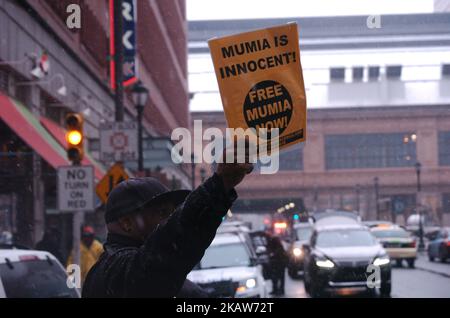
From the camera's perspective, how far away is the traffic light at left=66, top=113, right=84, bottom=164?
1130 cm

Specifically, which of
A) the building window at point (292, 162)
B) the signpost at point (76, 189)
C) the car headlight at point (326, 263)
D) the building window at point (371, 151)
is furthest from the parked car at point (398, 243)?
the building window at point (292, 162)

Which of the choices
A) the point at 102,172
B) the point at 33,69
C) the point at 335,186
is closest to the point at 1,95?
the point at 33,69

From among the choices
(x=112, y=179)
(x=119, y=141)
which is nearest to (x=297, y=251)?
(x=112, y=179)

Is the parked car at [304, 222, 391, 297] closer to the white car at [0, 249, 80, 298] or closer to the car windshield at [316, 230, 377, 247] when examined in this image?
the car windshield at [316, 230, 377, 247]

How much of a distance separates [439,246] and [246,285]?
701 inches

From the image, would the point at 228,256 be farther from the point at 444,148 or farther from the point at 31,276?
the point at 444,148

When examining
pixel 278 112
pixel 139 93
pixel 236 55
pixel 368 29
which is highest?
pixel 139 93

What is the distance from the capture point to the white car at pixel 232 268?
1090cm

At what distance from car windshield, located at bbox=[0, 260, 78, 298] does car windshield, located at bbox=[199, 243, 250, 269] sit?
5918 millimetres

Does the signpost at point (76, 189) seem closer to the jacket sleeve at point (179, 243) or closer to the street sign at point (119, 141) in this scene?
the street sign at point (119, 141)

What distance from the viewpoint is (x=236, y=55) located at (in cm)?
222

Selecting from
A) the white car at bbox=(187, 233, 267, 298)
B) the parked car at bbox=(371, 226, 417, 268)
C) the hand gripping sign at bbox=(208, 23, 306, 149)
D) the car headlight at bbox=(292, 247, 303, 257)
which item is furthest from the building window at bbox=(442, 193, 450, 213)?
the car headlight at bbox=(292, 247, 303, 257)
